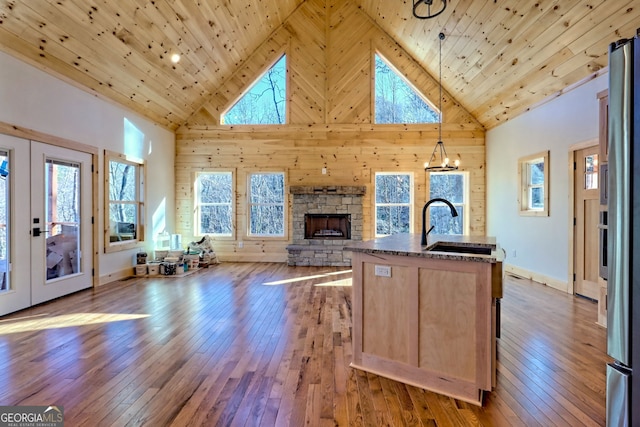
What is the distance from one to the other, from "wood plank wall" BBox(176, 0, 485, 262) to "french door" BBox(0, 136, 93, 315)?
2747mm

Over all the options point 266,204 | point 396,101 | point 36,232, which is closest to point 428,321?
point 36,232

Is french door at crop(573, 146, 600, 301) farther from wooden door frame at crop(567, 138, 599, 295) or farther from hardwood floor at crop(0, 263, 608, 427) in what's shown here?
hardwood floor at crop(0, 263, 608, 427)

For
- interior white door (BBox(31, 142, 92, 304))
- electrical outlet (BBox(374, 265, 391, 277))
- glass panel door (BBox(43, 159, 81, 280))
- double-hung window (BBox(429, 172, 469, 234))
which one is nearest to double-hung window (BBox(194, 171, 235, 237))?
interior white door (BBox(31, 142, 92, 304))

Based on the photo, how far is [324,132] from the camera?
7.42 meters

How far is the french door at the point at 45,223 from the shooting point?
3.83m

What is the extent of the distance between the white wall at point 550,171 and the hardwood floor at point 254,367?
117 cm

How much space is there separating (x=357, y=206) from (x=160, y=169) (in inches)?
167

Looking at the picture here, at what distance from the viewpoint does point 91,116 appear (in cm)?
504

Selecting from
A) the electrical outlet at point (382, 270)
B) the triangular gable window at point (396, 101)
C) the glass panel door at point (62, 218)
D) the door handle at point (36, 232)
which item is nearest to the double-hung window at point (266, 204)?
the triangular gable window at point (396, 101)

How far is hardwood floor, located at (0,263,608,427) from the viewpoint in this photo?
76.5 inches

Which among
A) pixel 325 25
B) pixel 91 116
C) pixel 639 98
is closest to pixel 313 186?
pixel 325 25

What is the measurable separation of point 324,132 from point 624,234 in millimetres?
6794

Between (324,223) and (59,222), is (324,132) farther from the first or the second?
(59,222)

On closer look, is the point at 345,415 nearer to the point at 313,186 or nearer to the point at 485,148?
the point at 313,186
